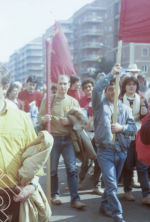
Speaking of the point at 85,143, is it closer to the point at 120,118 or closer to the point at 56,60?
the point at 120,118

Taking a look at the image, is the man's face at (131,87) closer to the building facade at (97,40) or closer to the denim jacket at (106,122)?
the denim jacket at (106,122)

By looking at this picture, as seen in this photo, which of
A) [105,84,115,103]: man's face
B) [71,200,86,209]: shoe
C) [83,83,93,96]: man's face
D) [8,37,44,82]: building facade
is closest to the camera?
[105,84,115,103]: man's face

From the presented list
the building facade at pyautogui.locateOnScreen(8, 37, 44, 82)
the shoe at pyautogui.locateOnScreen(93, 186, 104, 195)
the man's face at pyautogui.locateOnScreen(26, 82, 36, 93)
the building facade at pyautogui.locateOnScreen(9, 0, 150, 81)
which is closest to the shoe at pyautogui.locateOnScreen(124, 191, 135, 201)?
the shoe at pyautogui.locateOnScreen(93, 186, 104, 195)

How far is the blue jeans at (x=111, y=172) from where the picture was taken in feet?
14.3

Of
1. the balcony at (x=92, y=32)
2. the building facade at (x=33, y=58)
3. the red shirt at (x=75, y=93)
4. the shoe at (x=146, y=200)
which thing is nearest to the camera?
the shoe at (x=146, y=200)

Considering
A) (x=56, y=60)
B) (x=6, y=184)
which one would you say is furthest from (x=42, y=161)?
(x=56, y=60)

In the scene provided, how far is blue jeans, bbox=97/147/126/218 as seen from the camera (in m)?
4.34

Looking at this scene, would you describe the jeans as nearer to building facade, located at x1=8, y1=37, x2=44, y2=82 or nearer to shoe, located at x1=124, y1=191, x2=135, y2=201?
shoe, located at x1=124, y1=191, x2=135, y2=201

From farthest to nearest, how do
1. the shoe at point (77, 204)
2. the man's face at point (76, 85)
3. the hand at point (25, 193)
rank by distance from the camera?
the man's face at point (76, 85), the shoe at point (77, 204), the hand at point (25, 193)

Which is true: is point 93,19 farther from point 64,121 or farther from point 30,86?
point 64,121

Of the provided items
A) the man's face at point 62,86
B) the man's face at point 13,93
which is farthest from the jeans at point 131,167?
the man's face at point 13,93

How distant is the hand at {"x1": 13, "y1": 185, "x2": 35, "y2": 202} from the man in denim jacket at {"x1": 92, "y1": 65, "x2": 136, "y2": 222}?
2.10 meters

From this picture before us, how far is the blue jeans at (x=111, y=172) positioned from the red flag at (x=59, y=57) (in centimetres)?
177

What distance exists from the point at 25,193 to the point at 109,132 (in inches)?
89.2
